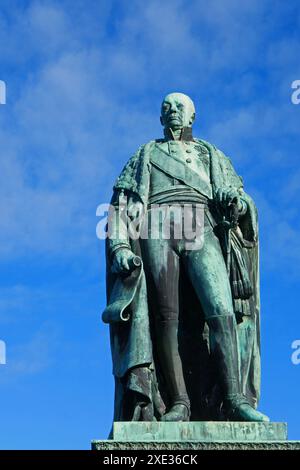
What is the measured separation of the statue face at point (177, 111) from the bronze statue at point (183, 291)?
0.30 metres

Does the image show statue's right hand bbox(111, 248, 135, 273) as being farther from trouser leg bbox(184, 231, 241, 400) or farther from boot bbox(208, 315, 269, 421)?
boot bbox(208, 315, 269, 421)

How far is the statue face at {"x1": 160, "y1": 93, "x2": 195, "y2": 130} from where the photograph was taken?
47.0ft

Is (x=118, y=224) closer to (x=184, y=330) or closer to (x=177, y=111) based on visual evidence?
(x=184, y=330)

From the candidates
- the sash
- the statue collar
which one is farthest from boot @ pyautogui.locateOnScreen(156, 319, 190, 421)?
the statue collar

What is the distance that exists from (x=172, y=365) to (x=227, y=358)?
0.65 m

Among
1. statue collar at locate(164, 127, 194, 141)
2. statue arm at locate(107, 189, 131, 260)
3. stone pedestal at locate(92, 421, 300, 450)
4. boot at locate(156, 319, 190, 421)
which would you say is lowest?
stone pedestal at locate(92, 421, 300, 450)

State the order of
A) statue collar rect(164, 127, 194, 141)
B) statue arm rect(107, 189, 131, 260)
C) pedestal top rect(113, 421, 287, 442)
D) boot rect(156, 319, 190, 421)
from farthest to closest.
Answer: statue collar rect(164, 127, 194, 141) → statue arm rect(107, 189, 131, 260) → boot rect(156, 319, 190, 421) → pedestal top rect(113, 421, 287, 442)

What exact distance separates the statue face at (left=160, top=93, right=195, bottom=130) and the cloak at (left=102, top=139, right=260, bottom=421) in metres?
0.63

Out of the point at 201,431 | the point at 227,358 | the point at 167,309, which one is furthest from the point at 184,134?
the point at 201,431

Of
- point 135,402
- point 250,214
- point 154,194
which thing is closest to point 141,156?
point 154,194

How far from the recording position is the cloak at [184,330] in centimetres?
1275
